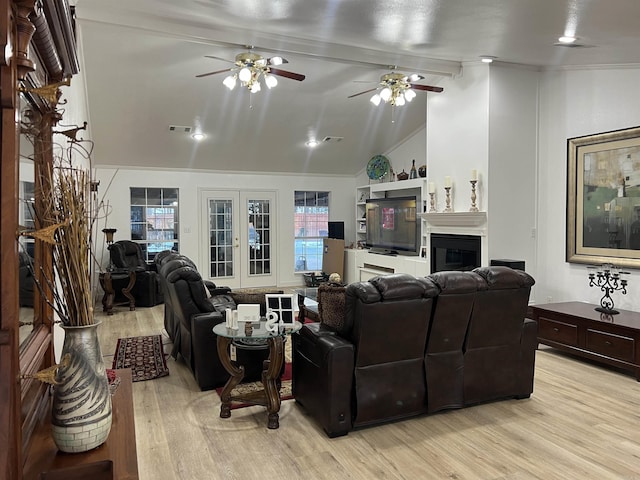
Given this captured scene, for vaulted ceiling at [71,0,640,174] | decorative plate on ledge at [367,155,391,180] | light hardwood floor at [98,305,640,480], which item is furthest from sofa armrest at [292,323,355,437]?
decorative plate on ledge at [367,155,391,180]

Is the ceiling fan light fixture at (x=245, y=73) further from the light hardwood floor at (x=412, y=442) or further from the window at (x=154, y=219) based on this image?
the window at (x=154, y=219)

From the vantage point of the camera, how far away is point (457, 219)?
5.86 metres

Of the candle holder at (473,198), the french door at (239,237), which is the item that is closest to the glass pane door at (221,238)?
the french door at (239,237)

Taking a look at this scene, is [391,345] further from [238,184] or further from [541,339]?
[238,184]

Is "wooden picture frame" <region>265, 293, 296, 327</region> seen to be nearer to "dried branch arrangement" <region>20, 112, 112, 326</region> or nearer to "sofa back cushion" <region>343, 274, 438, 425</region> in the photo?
"sofa back cushion" <region>343, 274, 438, 425</region>

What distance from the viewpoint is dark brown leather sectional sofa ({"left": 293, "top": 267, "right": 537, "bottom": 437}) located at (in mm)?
2881

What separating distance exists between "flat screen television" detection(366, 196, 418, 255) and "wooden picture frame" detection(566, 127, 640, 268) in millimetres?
2680

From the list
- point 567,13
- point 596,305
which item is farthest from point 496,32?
point 596,305

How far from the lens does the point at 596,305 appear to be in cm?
491

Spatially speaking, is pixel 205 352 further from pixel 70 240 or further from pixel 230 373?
pixel 70 240

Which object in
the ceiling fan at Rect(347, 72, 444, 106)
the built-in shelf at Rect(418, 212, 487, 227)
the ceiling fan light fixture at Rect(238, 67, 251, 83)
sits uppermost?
the ceiling fan at Rect(347, 72, 444, 106)

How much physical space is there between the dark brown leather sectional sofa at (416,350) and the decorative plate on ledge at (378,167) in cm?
563

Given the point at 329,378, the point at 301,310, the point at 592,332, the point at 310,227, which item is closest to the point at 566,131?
the point at 592,332

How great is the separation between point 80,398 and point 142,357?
137 inches
